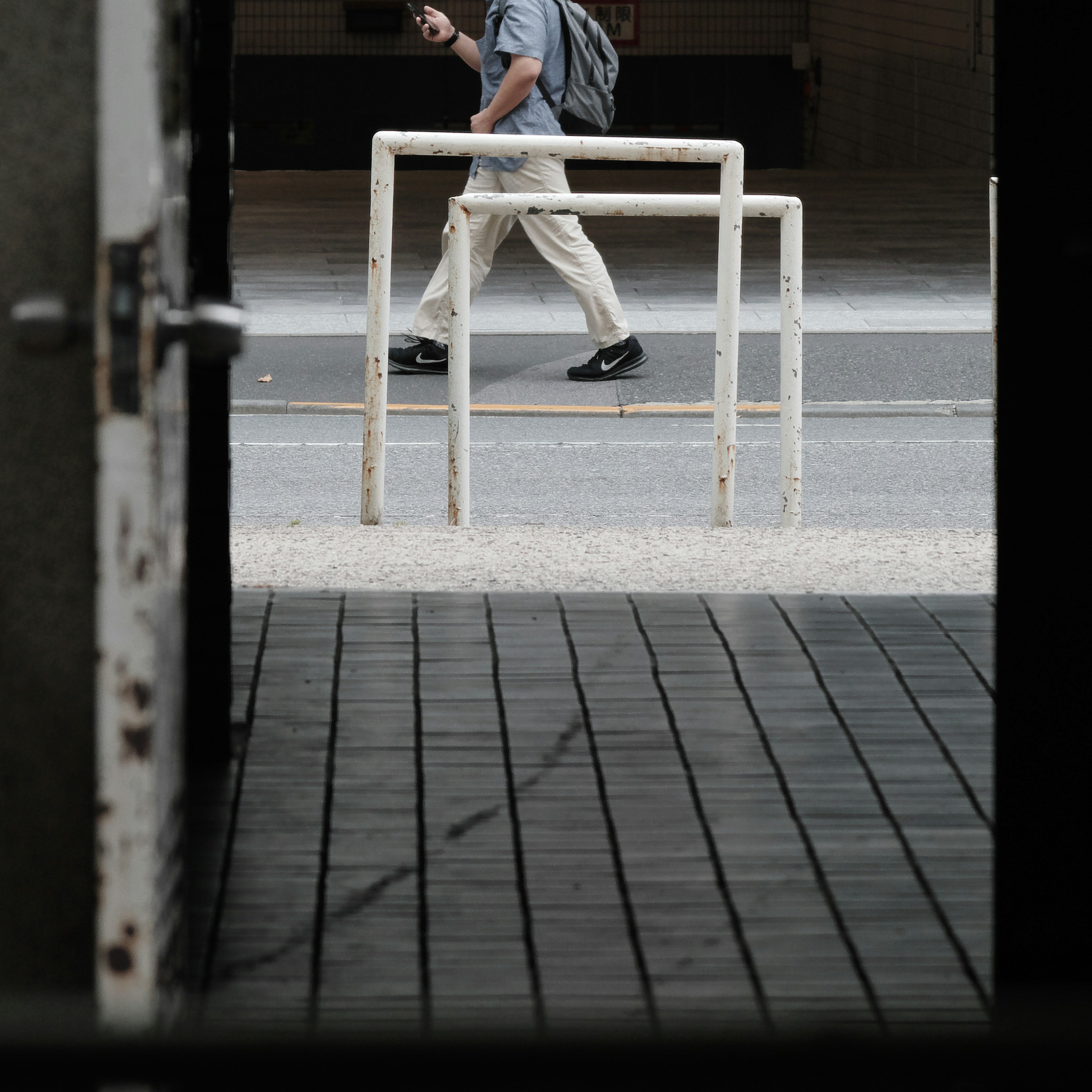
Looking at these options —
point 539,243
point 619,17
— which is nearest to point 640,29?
point 619,17

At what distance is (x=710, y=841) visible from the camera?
10.7 ft

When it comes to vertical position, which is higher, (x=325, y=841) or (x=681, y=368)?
(x=681, y=368)

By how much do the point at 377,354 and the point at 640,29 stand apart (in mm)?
19706

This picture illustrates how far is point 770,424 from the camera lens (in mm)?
9109

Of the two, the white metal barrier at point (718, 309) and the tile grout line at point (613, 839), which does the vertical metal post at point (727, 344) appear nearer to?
the white metal barrier at point (718, 309)

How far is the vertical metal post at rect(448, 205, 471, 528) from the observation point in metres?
5.98

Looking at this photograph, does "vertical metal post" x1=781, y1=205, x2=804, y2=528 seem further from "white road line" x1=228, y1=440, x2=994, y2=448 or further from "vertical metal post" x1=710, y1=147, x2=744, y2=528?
"white road line" x1=228, y1=440, x2=994, y2=448

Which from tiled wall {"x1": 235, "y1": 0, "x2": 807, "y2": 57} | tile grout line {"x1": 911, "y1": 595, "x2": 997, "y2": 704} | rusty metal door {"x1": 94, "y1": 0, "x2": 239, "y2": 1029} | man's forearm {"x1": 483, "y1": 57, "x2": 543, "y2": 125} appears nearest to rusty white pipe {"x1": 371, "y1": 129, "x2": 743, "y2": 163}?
tile grout line {"x1": 911, "y1": 595, "x2": 997, "y2": 704}

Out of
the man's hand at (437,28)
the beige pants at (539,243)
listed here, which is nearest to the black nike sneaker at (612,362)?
the beige pants at (539,243)

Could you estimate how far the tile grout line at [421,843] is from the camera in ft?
8.83

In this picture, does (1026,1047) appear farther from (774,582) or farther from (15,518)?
(774,582)

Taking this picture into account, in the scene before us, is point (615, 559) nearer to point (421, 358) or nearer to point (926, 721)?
point (926, 721)

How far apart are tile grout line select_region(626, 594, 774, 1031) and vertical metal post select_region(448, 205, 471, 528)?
1516 millimetres

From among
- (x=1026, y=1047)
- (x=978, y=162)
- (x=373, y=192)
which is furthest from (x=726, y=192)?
(x=978, y=162)
